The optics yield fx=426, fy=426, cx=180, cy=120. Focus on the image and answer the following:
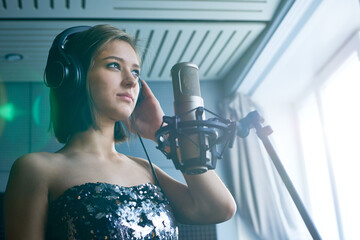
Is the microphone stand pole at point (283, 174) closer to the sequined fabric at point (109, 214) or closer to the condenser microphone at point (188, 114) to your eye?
the condenser microphone at point (188, 114)

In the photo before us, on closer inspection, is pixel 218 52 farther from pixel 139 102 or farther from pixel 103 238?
pixel 103 238

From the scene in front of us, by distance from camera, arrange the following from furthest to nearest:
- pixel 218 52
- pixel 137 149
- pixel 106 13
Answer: pixel 218 52, pixel 137 149, pixel 106 13

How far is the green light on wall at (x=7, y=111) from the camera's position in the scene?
Answer: 2.37 metres

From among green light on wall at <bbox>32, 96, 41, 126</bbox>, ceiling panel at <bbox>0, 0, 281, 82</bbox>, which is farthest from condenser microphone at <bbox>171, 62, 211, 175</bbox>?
green light on wall at <bbox>32, 96, 41, 126</bbox>

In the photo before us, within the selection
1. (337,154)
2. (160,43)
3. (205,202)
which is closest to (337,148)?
(337,154)

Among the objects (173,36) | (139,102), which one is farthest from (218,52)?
(139,102)

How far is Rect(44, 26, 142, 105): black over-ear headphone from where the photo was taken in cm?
93

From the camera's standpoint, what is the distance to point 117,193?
35.6 inches

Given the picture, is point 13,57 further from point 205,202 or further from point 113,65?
point 205,202

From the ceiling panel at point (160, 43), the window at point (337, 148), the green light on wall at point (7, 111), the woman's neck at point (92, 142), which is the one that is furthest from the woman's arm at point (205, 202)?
the green light on wall at point (7, 111)

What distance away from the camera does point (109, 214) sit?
870mm

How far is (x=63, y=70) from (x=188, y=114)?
369 millimetres

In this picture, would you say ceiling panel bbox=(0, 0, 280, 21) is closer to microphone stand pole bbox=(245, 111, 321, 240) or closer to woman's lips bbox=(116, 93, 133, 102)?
woman's lips bbox=(116, 93, 133, 102)

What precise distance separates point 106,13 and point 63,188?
1.17 m
